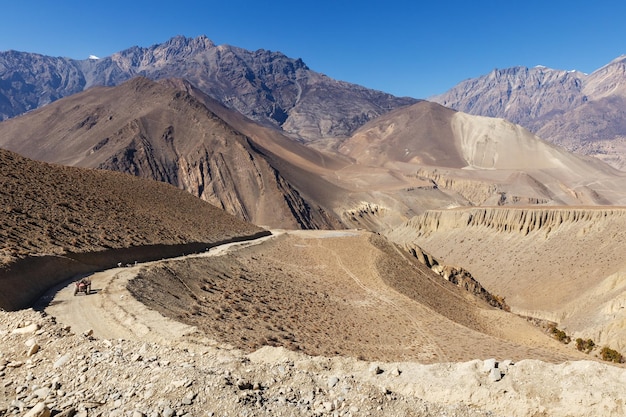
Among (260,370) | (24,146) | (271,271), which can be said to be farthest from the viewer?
(24,146)

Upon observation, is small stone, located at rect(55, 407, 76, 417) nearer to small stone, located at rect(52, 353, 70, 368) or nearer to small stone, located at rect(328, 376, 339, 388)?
small stone, located at rect(52, 353, 70, 368)

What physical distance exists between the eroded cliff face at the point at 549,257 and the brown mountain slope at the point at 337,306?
7.82 metres

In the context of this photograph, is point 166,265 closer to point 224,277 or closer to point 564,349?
point 224,277

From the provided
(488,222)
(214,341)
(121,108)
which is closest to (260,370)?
(214,341)

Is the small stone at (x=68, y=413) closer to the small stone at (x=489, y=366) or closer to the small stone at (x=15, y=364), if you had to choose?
the small stone at (x=15, y=364)

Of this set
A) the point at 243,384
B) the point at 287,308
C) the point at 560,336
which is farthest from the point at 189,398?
the point at 560,336

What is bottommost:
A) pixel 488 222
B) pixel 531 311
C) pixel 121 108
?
pixel 531 311

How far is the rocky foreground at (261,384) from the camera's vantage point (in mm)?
7454

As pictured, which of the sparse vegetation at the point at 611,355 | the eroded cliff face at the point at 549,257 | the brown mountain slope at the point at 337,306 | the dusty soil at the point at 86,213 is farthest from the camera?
the eroded cliff face at the point at 549,257

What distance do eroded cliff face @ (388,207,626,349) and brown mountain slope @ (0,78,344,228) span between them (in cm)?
2954

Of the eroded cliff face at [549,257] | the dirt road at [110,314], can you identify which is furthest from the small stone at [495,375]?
the eroded cliff face at [549,257]

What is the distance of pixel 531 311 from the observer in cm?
4047

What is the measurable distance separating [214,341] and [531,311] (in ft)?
119

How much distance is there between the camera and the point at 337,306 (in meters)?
24.3
